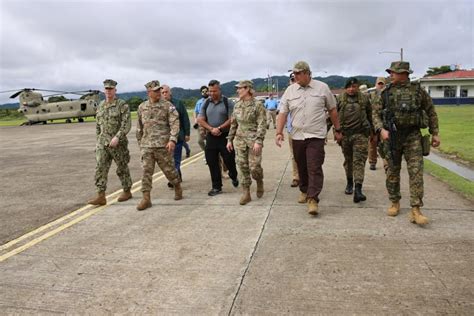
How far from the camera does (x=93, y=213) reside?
6.03 meters

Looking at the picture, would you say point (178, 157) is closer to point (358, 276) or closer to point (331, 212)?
point (331, 212)

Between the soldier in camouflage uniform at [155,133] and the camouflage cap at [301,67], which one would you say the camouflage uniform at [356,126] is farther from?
the soldier in camouflage uniform at [155,133]

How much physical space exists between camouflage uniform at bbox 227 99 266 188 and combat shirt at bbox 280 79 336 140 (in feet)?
2.49

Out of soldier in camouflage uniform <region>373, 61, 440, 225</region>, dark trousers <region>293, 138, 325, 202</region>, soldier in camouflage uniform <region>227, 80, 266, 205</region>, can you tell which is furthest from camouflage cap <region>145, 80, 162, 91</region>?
soldier in camouflage uniform <region>373, 61, 440, 225</region>

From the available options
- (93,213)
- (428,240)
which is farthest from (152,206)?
(428,240)

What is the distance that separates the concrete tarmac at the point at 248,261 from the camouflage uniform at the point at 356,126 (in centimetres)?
58

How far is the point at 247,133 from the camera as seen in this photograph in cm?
618

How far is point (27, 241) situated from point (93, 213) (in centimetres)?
123

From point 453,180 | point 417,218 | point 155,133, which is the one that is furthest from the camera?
point 453,180

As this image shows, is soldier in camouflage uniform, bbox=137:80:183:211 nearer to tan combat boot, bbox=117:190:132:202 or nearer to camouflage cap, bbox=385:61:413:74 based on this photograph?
Result: tan combat boot, bbox=117:190:132:202

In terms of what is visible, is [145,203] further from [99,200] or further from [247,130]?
[247,130]

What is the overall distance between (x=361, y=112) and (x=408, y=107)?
1.24m

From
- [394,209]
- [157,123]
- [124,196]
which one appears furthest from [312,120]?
[124,196]

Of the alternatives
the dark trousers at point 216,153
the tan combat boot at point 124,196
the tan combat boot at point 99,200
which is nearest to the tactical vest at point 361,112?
the dark trousers at point 216,153
